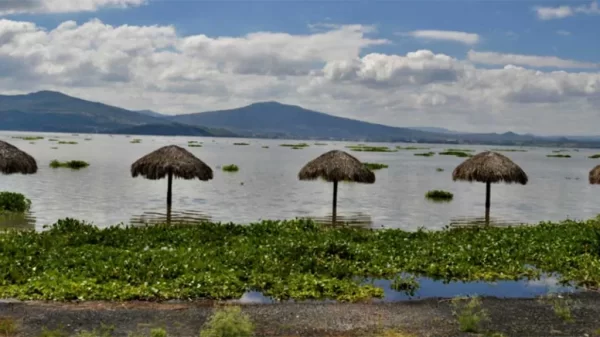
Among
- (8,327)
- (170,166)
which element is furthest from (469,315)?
(170,166)

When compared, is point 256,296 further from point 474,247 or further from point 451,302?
point 474,247

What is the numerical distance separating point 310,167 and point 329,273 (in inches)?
529

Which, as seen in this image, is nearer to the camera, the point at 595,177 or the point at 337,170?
the point at 595,177

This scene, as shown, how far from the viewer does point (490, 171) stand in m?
30.1

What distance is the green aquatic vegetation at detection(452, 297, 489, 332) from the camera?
1138 centimetres

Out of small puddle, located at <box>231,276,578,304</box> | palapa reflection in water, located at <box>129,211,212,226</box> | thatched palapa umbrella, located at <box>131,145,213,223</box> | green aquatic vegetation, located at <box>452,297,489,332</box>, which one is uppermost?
thatched palapa umbrella, located at <box>131,145,213,223</box>

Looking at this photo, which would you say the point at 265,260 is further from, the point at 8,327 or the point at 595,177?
the point at 595,177

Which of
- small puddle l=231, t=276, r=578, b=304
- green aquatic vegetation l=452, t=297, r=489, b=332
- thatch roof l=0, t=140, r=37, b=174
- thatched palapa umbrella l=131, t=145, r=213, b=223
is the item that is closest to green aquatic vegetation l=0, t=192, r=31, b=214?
thatch roof l=0, t=140, r=37, b=174

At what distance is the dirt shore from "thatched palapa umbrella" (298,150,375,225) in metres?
15.0

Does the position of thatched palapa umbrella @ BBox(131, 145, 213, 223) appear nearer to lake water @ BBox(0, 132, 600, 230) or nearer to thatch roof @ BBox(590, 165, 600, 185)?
lake water @ BBox(0, 132, 600, 230)

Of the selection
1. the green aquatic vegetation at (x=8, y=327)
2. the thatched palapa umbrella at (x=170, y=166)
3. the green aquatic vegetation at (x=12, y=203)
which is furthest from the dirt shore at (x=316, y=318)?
the green aquatic vegetation at (x=12, y=203)

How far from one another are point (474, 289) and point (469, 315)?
401cm

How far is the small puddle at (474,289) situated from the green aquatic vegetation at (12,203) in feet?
58.0

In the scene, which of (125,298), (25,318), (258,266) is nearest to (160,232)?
(258,266)
